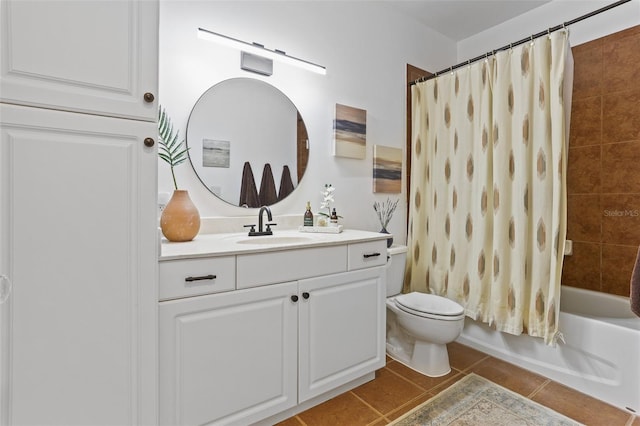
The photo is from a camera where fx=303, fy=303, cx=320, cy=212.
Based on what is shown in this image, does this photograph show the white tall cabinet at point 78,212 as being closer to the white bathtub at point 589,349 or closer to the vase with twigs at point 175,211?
the vase with twigs at point 175,211

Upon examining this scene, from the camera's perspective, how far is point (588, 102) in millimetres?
2244

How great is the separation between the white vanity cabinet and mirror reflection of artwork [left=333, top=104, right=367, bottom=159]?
82 centimetres

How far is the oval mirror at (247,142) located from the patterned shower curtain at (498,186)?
3.74 feet

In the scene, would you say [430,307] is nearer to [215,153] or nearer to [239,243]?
[239,243]

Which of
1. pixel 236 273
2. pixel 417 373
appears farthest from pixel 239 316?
pixel 417 373

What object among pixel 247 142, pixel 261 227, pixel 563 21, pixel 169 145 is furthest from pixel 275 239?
pixel 563 21

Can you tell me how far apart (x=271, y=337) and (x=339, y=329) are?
0.39 m

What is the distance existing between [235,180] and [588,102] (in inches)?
103

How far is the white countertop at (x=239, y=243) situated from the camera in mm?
1189

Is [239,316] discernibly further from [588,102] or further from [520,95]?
[588,102]

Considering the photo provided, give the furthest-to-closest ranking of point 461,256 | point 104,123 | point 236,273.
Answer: point 461,256 < point 236,273 < point 104,123

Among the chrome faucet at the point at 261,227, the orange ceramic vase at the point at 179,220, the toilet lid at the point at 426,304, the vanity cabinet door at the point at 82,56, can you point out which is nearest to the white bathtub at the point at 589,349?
the toilet lid at the point at 426,304

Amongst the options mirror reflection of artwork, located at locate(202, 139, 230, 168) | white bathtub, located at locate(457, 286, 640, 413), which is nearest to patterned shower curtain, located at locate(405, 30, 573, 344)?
white bathtub, located at locate(457, 286, 640, 413)

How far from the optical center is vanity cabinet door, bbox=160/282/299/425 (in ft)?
3.78
